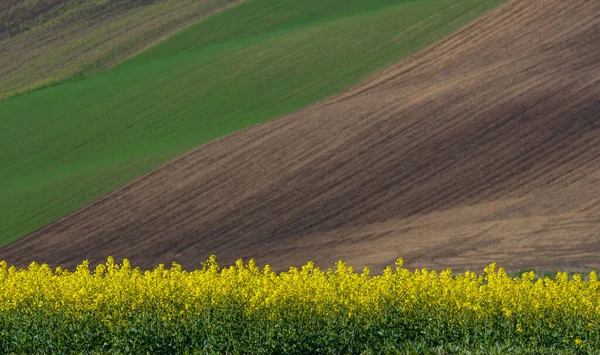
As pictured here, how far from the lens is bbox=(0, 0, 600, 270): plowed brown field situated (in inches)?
1163

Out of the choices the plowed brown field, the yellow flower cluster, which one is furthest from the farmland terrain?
the yellow flower cluster

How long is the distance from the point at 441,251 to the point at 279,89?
17.9m

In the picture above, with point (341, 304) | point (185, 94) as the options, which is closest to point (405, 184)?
point (341, 304)

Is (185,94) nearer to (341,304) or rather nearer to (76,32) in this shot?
(76,32)

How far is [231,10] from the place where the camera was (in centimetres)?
5881

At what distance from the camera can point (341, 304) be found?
1777cm

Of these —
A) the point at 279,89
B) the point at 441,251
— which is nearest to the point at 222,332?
the point at 441,251

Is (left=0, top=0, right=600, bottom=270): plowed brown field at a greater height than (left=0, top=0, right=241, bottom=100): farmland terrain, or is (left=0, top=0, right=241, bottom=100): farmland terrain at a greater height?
(left=0, top=0, right=241, bottom=100): farmland terrain

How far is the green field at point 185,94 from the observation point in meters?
39.9

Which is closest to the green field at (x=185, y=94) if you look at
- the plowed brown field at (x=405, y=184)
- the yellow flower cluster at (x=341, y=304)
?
the plowed brown field at (x=405, y=184)

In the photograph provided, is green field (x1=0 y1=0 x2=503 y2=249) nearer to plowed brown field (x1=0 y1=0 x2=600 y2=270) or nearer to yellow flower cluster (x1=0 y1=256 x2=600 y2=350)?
plowed brown field (x1=0 y1=0 x2=600 y2=270)

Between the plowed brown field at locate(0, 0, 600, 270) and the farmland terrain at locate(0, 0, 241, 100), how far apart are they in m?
19.6

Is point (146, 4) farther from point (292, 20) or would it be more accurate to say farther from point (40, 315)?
point (40, 315)

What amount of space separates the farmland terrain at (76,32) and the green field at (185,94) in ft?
8.50
